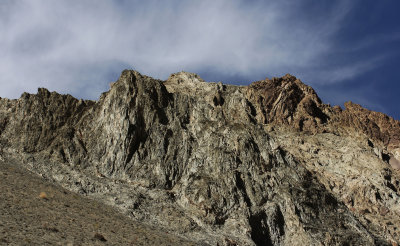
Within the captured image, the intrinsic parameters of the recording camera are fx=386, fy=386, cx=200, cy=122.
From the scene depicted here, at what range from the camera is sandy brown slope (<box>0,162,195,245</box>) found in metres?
32.6

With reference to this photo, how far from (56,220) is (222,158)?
27.5 m

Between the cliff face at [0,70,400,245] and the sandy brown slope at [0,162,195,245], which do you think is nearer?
the sandy brown slope at [0,162,195,245]

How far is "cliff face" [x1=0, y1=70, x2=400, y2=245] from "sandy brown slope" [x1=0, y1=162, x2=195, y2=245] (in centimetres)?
401

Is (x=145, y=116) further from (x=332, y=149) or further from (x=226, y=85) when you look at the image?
(x=332, y=149)

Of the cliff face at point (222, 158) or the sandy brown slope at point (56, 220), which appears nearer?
the sandy brown slope at point (56, 220)

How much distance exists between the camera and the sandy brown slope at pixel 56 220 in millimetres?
32566

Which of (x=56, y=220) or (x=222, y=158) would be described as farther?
(x=222, y=158)

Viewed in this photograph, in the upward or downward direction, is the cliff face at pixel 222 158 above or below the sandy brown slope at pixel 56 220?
above

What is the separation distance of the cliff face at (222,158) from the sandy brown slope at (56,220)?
4.01 m

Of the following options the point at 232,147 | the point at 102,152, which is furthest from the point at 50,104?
the point at 232,147

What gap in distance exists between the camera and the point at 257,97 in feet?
255

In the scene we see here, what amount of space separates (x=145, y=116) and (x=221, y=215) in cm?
2315

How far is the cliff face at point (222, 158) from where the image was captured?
2024 inches

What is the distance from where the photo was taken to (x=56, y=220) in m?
37.9
